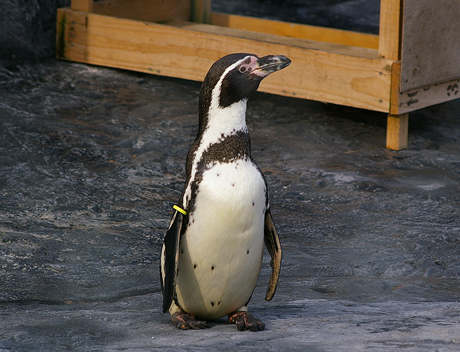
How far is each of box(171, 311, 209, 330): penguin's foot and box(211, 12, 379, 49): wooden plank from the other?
158 inches

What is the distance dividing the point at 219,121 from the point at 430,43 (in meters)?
2.88

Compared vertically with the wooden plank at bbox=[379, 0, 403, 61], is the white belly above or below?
below

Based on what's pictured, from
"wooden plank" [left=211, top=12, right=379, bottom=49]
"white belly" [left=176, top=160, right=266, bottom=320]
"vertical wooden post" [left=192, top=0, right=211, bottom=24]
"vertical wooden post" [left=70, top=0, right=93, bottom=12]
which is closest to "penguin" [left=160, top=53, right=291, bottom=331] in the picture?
"white belly" [left=176, top=160, right=266, bottom=320]

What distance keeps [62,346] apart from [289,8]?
8061 mm

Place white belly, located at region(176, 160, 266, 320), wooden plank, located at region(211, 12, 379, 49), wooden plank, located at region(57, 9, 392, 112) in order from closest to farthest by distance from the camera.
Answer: white belly, located at region(176, 160, 266, 320), wooden plank, located at region(57, 9, 392, 112), wooden plank, located at region(211, 12, 379, 49)

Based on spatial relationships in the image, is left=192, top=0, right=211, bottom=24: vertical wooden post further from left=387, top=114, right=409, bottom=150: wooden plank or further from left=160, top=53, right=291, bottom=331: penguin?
left=160, top=53, right=291, bottom=331: penguin

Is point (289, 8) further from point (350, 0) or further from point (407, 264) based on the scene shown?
point (407, 264)

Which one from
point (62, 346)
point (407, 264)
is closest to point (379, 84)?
point (407, 264)

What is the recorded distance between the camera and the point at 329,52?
493cm

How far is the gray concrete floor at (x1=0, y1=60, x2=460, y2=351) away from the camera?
229 cm

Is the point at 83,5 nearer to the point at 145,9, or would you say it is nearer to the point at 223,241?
the point at 145,9

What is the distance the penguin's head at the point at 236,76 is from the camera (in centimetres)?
231

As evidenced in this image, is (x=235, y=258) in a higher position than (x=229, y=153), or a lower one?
lower

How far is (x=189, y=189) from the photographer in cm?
234
